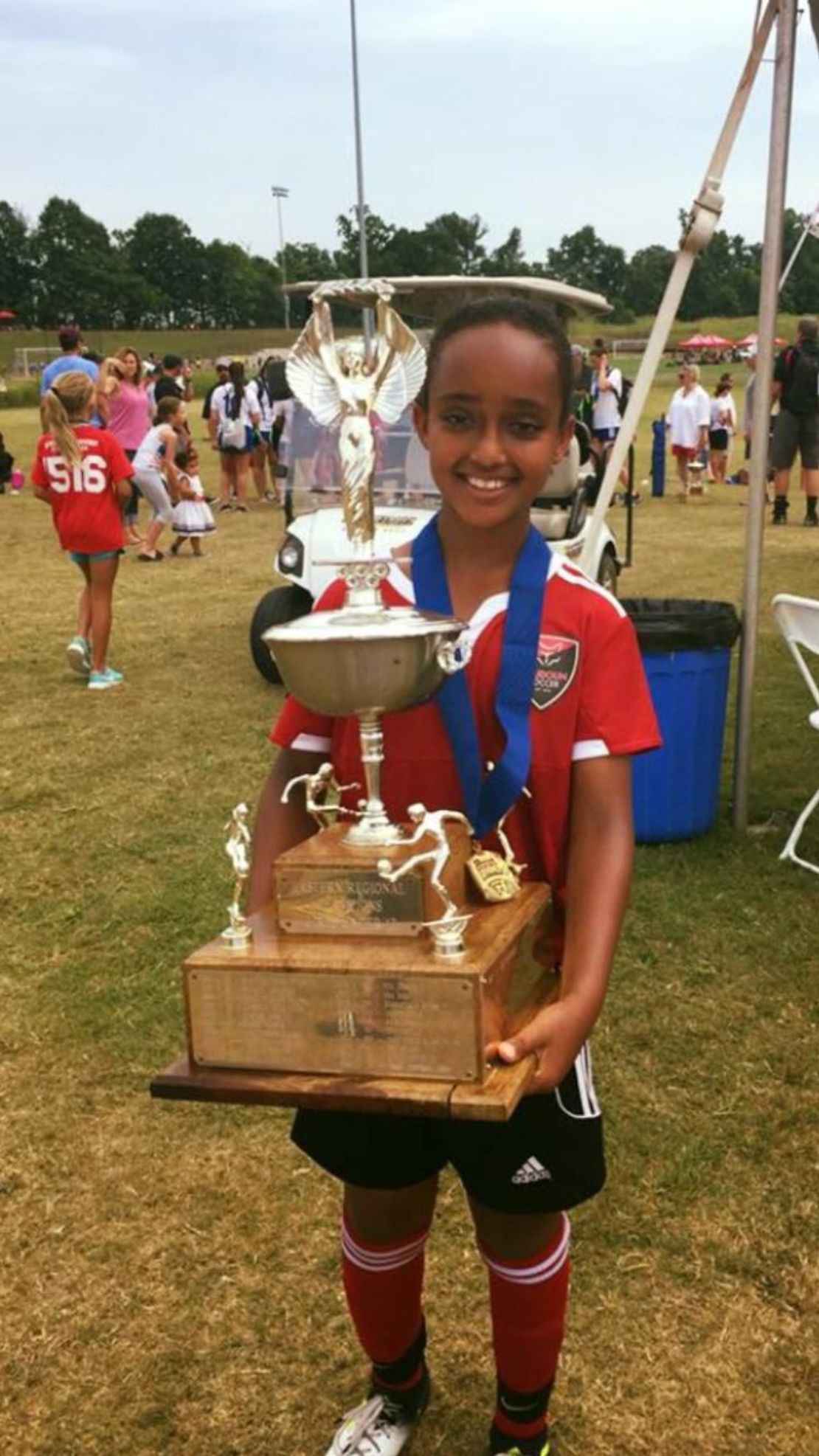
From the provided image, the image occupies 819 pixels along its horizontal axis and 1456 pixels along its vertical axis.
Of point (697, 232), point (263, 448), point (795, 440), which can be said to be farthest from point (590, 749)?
point (263, 448)

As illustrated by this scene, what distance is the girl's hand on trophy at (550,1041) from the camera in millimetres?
1480

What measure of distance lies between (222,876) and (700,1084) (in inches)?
82.6

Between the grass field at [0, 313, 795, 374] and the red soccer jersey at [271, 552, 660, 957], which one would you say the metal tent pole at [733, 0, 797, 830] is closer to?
the red soccer jersey at [271, 552, 660, 957]

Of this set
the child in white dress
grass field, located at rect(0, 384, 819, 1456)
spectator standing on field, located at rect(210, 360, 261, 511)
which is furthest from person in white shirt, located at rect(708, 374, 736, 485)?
grass field, located at rect(0, 384, 819, 1456)

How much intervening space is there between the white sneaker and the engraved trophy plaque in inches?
41.0

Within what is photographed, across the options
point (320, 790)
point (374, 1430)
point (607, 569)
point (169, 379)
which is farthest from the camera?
point (169, 379)

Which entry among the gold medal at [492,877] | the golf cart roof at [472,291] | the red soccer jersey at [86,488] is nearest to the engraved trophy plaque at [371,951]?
the gold medal at [492,877]

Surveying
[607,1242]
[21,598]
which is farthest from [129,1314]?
[21,598]

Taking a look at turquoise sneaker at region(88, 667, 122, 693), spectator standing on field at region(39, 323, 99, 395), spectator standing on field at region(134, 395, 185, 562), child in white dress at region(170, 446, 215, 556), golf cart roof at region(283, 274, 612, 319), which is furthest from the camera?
spectator standing on field at region(39, 323, 99, 395)

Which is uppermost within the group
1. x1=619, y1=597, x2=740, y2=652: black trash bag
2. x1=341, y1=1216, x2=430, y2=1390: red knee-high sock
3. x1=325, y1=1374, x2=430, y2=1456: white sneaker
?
x1=619, y1=597, x2=740, y2=652: black trash bag

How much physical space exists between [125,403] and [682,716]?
9805 mm

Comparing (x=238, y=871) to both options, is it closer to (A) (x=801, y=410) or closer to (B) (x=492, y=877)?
(B) (x=492, y=877)

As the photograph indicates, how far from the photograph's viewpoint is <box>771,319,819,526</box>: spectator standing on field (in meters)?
12.9

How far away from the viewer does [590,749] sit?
66.5 inches
